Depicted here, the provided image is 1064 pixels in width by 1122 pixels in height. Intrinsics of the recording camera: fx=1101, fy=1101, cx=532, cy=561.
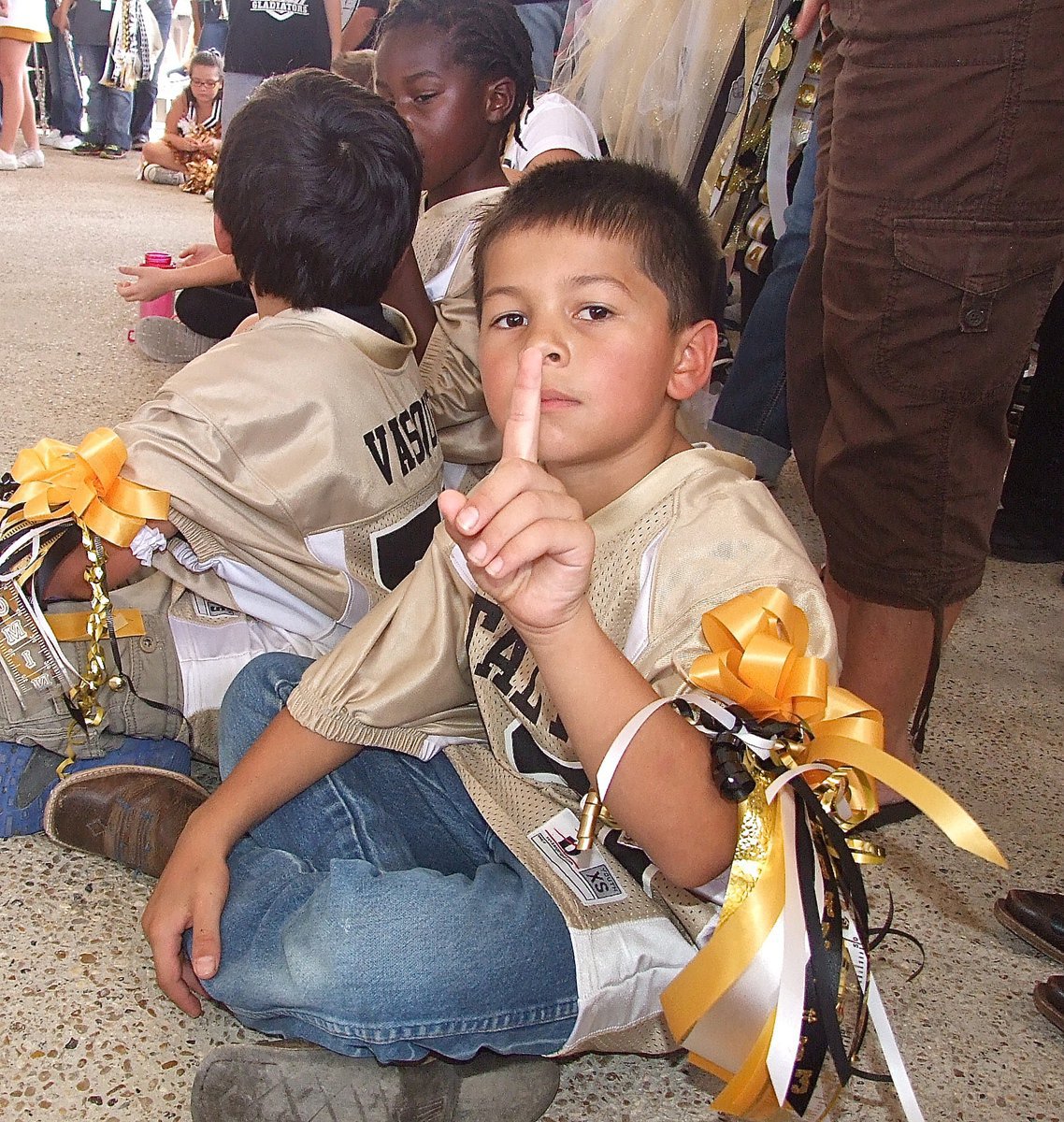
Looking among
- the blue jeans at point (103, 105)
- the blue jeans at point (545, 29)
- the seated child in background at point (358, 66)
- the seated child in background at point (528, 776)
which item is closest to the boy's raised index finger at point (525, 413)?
the seated child in background at point (528, 776)

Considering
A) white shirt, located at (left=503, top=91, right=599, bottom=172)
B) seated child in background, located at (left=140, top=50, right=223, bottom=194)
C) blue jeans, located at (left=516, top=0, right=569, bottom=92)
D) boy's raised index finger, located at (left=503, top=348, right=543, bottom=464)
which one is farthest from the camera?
seated child in background, located at (left=140, top=50, right=223, bottom=194)

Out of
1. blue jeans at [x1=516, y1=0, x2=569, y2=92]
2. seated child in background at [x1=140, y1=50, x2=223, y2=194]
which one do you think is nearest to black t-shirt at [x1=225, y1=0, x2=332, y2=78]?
blue jeans at [x1=516, y1=0, x2=569, y2=92]

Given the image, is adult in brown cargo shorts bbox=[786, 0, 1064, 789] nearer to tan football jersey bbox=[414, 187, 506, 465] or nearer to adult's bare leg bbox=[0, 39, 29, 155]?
tan football jersey bbox=[414, 187, 506, 465]

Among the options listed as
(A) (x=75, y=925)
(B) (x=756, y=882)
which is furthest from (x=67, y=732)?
(B) (x=756, y=882)

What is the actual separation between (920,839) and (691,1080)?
47 centimetres

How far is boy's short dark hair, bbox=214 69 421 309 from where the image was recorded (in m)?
1.25

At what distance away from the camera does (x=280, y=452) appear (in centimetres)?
114

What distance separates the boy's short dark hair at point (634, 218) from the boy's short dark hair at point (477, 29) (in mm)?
930

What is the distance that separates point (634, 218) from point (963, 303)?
34 centimetres

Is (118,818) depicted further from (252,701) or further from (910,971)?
(910,971)

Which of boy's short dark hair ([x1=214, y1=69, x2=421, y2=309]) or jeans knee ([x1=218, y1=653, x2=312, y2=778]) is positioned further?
boy's short dark hair ([x1=214, y1=69, x2=421, y2=309])

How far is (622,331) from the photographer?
0.85 m

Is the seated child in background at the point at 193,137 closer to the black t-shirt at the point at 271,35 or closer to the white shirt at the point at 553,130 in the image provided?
the black t-shirt at the point at 271,35

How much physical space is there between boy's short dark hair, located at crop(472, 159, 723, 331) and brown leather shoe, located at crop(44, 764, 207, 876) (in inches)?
22.7
